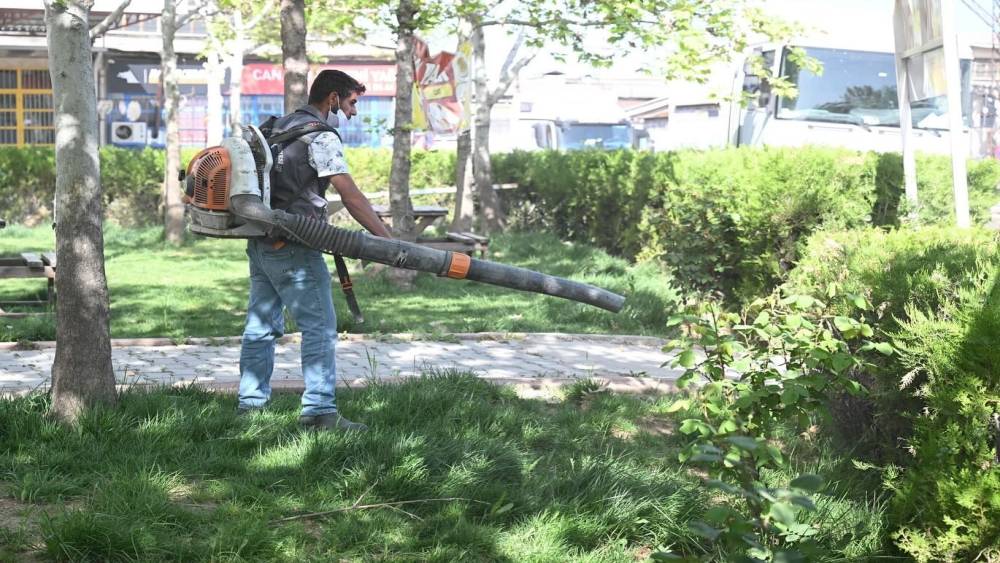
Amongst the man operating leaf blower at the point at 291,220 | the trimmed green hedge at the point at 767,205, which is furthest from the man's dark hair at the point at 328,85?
the trimmed green hedge at the point at 767,205

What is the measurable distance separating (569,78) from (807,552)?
33128 millimetres

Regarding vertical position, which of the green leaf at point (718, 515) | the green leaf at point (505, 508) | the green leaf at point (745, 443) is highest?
the green leaf at point (745, 443)

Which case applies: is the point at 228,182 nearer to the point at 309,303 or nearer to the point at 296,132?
the point at 296,132

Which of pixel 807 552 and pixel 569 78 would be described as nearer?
pixel 807 552

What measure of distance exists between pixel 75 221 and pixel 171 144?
42.3 feet

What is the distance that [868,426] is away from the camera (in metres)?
5.12

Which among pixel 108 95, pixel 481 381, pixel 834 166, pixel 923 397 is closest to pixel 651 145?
pixel 108 95

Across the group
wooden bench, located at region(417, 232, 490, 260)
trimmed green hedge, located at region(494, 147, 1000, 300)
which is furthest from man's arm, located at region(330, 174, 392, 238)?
wooden bench, located at region(417, 232, 490, 260)

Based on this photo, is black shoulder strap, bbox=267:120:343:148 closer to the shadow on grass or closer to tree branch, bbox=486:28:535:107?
the shadow on grass

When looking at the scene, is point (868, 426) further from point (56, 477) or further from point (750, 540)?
point (56, 477)

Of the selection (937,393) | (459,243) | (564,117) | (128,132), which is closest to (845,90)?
(459,243)

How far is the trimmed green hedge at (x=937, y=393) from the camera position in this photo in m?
3.80

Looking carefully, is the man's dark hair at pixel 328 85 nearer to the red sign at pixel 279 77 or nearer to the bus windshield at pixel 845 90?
the bus windshield at pixel 845 90

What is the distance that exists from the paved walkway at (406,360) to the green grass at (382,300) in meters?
0.42
